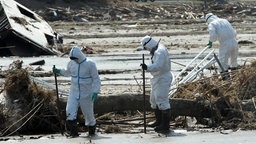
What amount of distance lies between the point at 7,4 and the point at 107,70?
26.9 feet

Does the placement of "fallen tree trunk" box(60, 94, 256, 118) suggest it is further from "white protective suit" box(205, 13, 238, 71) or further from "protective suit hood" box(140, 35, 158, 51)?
"white protective suit" box(205, 13, 238, 71)

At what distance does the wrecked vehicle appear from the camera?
23.5 m

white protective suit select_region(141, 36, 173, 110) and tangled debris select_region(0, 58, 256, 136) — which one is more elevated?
white protective suit select_region(141, 36, 173, 110)

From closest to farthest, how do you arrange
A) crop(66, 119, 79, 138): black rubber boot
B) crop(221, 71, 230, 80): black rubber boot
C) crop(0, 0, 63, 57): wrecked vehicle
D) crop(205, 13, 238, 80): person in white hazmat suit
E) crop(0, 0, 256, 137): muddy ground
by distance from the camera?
crop(66, 119, 79, 138): black rubber boot
crop(221, 71, 230, 80): black rubber boot
crop(205, 13, 238, 80): person in white hazmat suit
crop(0, 0, 256, 137): muddy ground
crop(0, 0, 63, 57): wrecked vehicle

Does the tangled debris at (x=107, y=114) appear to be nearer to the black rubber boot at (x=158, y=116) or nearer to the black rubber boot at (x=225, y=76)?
the black rubber boot at (x=158, y=116)

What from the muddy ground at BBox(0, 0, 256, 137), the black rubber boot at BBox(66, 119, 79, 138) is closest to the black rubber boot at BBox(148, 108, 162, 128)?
the muddy ground at BBox(0, 0, 256, 137)

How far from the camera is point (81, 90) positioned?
Result: 10836mm

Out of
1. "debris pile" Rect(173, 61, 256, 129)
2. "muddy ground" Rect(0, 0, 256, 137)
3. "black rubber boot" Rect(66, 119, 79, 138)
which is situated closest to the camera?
"black rubber boot" Rect(66, 119, 79, 138)

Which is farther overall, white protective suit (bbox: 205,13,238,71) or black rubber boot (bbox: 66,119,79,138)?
white protective suit (bbox: 205,13,238,71)

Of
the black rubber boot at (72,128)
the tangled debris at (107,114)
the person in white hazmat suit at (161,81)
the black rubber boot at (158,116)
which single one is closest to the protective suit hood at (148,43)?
the person in white hazmat suit at (161,81)

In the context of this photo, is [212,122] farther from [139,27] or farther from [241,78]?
[139,27]

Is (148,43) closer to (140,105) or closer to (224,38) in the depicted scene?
(140,105)

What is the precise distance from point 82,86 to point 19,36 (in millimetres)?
13120

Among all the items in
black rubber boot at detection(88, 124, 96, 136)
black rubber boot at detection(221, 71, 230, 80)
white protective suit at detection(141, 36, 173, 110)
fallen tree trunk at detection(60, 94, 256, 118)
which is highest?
white protective suit at detection(141, 36, 173, 110)
